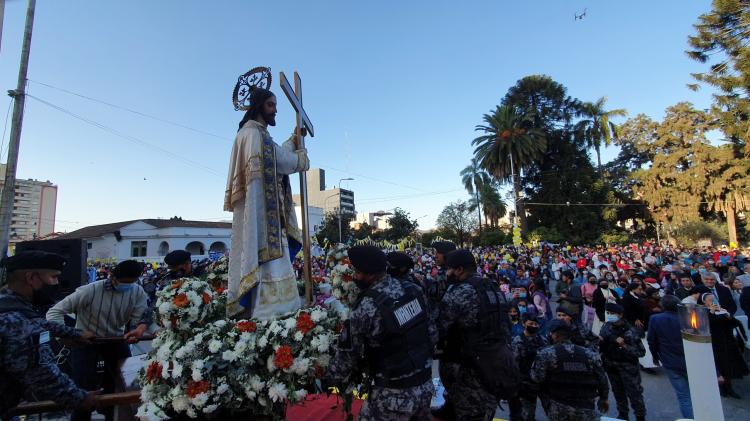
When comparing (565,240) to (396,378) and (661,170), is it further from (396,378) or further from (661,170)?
(396,378)

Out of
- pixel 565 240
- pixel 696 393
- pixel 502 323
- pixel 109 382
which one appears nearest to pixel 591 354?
pixel 696 393

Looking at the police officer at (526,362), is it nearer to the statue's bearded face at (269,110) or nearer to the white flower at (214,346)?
the white flower at (214,346)

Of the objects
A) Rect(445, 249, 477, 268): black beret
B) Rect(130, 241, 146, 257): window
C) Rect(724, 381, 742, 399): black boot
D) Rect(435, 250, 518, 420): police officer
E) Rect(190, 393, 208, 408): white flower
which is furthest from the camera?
Rect(130, 241, 146, 257): window

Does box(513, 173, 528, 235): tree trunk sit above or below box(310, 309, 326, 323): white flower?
above

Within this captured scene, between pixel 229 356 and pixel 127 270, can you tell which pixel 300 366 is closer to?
pixel 229 356

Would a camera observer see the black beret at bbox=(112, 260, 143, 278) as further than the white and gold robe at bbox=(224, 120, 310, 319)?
Yes

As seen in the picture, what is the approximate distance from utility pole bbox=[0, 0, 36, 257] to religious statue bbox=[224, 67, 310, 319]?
34.8 ft

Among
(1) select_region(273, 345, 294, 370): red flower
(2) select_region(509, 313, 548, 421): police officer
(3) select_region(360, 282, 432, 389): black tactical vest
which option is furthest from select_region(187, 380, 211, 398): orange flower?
(2) select_region(509, 313, 548, 421): police officer

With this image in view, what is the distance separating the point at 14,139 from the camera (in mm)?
10211

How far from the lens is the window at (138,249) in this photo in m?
41.8

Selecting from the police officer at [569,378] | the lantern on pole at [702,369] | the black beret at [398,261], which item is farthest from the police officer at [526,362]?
the black beret at [398,261]

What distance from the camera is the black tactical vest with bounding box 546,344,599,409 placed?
12.9 feet

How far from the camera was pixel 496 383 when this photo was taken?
313cm

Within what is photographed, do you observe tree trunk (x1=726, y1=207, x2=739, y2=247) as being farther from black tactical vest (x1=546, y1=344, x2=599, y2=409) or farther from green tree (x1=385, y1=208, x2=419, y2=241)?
black tactical vest (x1=546, y1=344, x2=599, y2=409)
